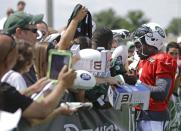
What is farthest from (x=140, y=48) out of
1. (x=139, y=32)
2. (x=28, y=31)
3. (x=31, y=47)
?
(x=31, y=47)

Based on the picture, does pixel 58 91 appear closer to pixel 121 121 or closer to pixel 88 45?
pixel 88 45

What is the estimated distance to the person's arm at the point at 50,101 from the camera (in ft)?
14.8

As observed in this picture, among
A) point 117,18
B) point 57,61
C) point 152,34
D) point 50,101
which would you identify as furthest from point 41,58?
point 117,18

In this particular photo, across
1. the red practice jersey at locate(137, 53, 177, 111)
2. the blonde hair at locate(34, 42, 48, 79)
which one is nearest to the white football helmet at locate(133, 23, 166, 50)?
the red practice jersey at locate(137, 53, 177, 111)

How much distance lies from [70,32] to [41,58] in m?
0.93

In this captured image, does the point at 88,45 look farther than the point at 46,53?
Yes

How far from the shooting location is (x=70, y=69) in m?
4.71

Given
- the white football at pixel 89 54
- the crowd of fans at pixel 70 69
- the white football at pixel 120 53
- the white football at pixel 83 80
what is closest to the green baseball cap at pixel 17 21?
the crowd of fans at pixel 70 69

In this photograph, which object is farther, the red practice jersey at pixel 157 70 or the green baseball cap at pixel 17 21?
the red practice jersey at pixel 157 70

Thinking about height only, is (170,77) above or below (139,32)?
below

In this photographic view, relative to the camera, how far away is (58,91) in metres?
4.63

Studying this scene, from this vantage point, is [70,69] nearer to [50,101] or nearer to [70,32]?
[50,101]

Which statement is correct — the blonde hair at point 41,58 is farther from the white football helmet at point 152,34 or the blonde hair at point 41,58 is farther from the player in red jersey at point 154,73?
the white football helmet at point 152,34

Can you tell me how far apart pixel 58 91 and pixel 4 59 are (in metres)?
0.46
